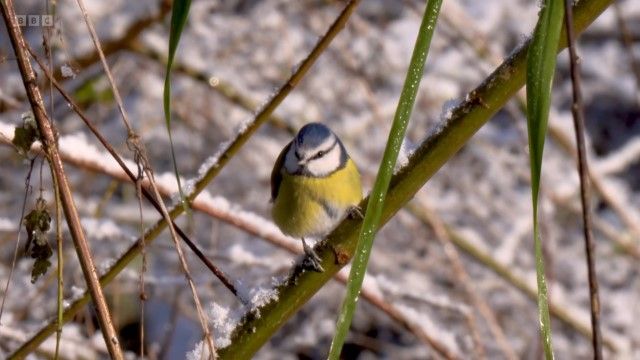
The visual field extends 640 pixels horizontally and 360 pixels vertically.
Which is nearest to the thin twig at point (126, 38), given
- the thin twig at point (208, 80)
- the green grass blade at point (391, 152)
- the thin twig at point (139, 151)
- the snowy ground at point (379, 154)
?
the thin twig at point (208, 80)

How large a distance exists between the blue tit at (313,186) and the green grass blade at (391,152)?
73 cm

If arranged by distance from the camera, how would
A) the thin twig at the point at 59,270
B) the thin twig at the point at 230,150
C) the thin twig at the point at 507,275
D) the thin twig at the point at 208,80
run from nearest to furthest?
1. the thin twig at the point at 59,270
2. the thin twig at the point at 230,150
3. the thin twig at the point at 507,275
4. the thin twig at the point at 208,80

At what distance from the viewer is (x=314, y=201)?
1.28m

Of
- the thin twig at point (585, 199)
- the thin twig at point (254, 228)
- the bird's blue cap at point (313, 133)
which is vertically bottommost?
the thin twig at point (585, 199)

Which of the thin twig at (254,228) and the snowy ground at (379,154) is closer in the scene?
the thin twig at (254,228)

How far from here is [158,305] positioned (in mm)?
3488

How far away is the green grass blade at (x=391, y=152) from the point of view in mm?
492

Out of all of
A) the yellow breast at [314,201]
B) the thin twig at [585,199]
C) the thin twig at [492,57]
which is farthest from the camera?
the thin twig at [492,57]

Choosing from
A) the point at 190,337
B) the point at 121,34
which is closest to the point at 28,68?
the point at 121,34

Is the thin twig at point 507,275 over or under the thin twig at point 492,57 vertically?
under

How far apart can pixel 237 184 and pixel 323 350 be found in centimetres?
72

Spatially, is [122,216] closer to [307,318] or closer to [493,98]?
[307,318]

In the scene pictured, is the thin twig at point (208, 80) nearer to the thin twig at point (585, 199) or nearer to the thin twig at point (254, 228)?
the thin twig at point (254, 228)

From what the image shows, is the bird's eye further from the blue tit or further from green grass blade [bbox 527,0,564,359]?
green grass blade [bbox 527,0,564,359]
